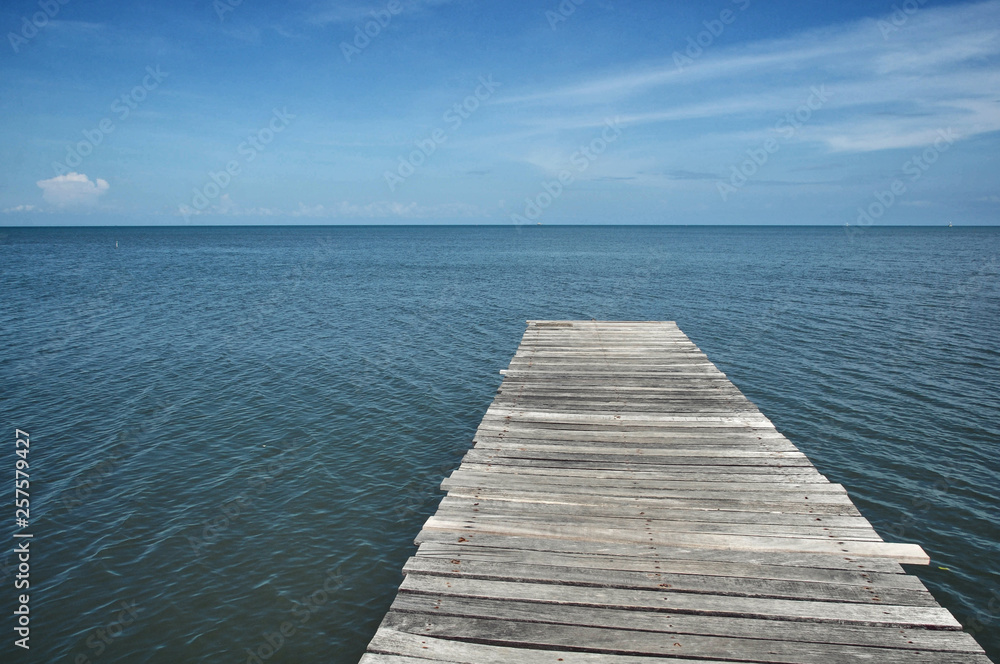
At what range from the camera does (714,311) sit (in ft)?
109

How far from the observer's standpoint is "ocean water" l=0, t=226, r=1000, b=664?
852cm

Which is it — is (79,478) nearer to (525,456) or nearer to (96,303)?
(525,456)

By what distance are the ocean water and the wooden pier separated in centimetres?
316

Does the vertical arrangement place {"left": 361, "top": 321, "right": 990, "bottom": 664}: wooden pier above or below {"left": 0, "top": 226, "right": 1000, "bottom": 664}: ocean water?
above

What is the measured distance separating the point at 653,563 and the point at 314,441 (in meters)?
10.6

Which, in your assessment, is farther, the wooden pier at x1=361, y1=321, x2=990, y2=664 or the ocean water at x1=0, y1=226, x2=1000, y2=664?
the ocean water at x1=0, y1=226, x2=1000, y2=664

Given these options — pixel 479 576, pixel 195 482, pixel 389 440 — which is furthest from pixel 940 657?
pixel 195 482

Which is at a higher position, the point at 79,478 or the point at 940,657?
the point at 940,657

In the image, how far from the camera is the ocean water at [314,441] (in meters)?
8.52

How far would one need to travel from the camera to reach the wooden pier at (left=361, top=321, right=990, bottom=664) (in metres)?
4.68

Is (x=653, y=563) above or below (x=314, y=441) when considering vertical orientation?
above

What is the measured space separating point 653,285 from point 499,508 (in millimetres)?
42990

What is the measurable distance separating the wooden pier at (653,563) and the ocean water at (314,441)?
10.4 feet

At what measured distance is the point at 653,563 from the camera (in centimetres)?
576
